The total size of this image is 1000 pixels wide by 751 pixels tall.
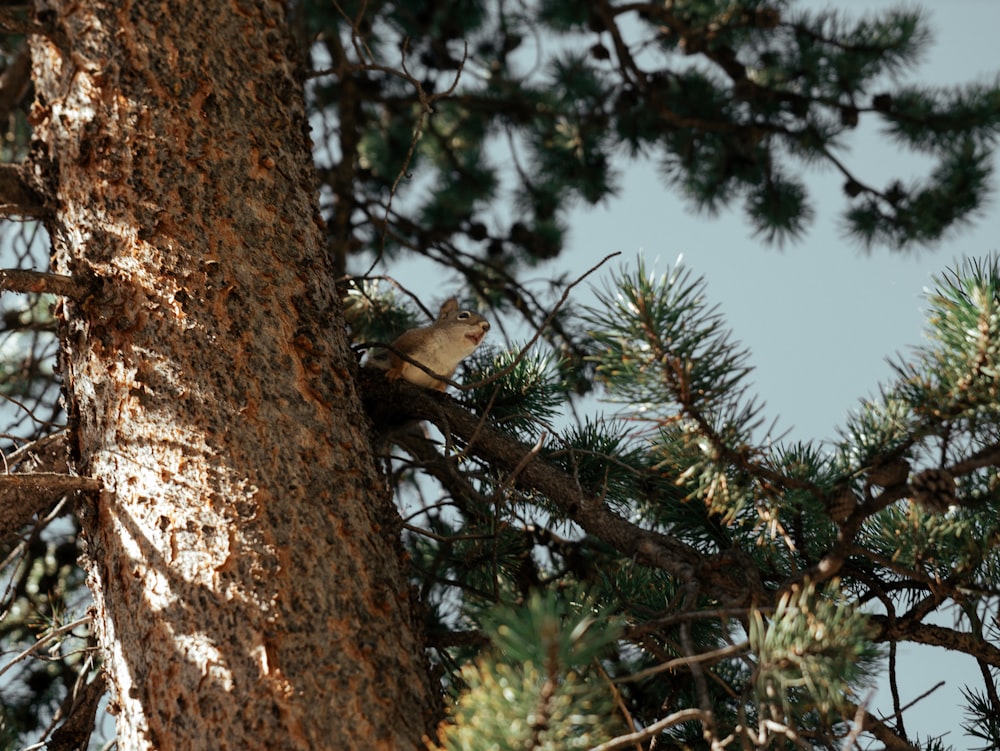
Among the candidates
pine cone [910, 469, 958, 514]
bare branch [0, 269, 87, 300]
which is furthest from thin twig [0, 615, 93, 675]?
pine cone [910, 469, 958, 514]

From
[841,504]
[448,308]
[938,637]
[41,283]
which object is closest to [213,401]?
[41,283]

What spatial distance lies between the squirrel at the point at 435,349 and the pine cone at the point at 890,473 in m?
0.91

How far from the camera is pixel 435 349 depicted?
2096mm

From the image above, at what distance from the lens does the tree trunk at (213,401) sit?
4.35ft

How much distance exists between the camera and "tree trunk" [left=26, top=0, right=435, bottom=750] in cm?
133

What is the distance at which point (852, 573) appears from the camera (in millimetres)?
1599

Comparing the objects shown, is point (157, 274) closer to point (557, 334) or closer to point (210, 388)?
point (210, 388)

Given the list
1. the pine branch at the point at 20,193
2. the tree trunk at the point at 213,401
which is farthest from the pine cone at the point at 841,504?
the pine branch at the point at 20,193

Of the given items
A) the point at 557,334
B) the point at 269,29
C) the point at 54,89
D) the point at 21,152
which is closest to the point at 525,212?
the point at 557,334

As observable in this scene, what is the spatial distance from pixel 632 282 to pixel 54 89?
1126 mm

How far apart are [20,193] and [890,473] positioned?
1500 mm

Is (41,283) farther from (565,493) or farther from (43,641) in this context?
(565,493)

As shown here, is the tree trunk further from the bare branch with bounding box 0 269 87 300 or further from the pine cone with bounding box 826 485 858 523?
the pine cone with bounding box 826 485 858 523

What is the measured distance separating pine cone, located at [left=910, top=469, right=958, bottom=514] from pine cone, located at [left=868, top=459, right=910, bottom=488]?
0.22 ft
